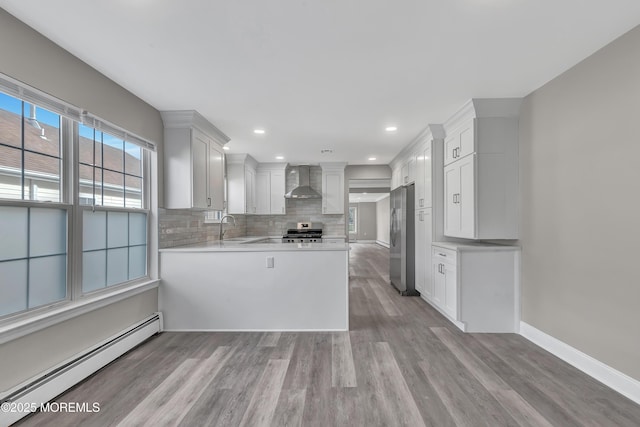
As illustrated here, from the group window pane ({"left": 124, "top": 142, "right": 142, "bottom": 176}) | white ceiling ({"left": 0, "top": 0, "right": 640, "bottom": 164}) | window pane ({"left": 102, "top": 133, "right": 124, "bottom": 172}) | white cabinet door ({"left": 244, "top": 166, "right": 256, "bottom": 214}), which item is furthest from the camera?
white cabinet door ({"left": 244, "top": 166, "right": 256, "bottom": 214})

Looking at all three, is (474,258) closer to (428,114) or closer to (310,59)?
(428,114)

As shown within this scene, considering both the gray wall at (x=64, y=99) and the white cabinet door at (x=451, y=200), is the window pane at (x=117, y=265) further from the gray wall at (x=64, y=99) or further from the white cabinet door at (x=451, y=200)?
the white cabinet door at (x=451, y=200)

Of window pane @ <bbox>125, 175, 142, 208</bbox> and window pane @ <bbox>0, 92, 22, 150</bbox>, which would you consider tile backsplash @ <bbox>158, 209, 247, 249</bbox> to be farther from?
window pane @ <bbox>0, 92, 22, 150</bbox>

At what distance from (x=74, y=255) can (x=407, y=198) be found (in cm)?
418

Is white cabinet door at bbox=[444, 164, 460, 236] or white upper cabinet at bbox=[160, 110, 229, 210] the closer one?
white upper cabinet at bbox=[160, 110, 229, 210]

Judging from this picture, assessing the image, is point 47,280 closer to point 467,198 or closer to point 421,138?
point 467,198

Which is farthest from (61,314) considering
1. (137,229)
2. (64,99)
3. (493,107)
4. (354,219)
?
(354,219)

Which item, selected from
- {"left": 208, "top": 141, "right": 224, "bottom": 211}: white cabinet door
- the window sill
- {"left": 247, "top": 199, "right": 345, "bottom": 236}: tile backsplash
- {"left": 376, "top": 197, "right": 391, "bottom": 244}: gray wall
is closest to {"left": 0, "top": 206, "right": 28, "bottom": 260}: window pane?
the window sill

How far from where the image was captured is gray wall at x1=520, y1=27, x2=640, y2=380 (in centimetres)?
194

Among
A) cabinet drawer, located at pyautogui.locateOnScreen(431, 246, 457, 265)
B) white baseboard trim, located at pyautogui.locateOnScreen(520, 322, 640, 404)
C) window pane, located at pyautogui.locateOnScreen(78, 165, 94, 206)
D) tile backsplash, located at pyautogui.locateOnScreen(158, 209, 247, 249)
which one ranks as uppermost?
window pane, located at pyautogui.locateOnScreen(78, 165, 94, 206)

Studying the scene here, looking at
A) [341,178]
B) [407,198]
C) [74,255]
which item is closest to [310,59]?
[74,255]

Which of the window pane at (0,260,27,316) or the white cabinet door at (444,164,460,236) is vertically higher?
the white cabinet door at (444,164,460,236)

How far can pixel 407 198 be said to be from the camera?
15.3ft

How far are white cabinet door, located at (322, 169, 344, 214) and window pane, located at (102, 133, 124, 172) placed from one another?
3.88 metres
